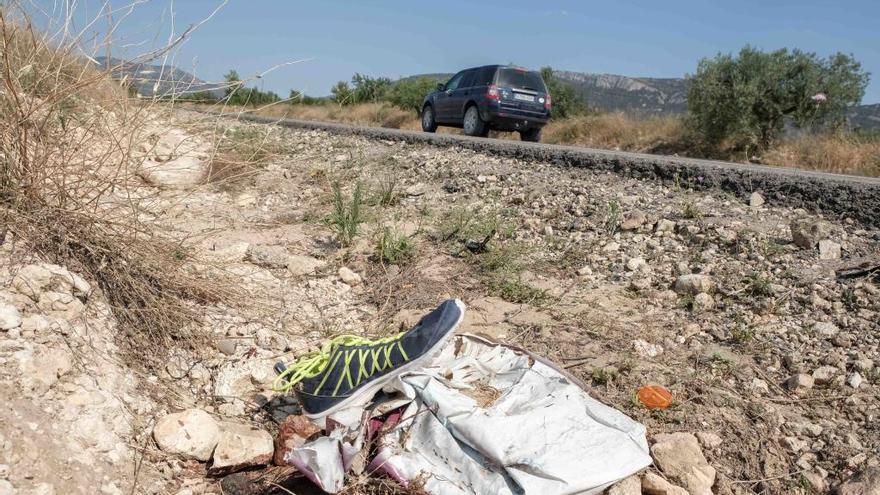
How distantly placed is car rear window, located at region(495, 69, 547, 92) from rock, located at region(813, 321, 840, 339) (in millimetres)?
8496

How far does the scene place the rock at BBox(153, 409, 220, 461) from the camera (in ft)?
6.70

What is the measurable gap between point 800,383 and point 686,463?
0.73 metres

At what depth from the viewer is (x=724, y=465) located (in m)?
2.13

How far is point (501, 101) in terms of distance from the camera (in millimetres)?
10672

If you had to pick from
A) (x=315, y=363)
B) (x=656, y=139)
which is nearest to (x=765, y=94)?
(x=656, y=139)

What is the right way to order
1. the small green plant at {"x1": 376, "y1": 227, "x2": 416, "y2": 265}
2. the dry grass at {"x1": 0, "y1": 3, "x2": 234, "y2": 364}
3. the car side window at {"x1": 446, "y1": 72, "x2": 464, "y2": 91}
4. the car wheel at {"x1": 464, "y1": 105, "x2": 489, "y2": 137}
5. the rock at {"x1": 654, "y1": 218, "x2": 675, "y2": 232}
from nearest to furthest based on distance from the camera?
the dry grass at {"x1": 0, "y1": 3, "x2": 234, "y2": 364}
the small green plant at {"x1": 376, "y1": 227, "x2": 416, "y2": 265}
the rock at {"x1": 654, "y1": 218, "x2": 675, "y2": 232}
the car wheel at {"x1": 464, "y1": 105, "x2": 489, "y2": 137}
the car side window at {"x1": 446, "y1": 72, "x2": 464, "y2": 91}

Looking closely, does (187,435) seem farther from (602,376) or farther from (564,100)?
(564,100)

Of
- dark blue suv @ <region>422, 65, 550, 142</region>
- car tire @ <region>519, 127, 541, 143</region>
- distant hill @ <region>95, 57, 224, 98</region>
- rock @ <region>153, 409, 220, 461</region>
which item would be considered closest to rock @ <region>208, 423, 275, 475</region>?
rock @ <region>153, 409, 220, 461</region>

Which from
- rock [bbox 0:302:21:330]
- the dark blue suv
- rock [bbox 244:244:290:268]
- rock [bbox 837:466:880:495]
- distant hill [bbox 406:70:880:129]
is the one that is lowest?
rock [bbox 837:466:880:495]

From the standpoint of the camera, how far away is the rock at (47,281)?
2168mm

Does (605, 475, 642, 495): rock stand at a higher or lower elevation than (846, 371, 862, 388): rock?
lower

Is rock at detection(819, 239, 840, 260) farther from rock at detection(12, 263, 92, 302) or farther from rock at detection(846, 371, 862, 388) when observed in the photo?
rock at detection(12, 263, 92, 302)

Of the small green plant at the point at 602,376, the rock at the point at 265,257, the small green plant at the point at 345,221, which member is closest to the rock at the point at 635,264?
the small green plant at the point at 602,376

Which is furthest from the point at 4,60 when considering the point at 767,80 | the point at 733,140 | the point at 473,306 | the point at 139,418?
the point at 767,80
